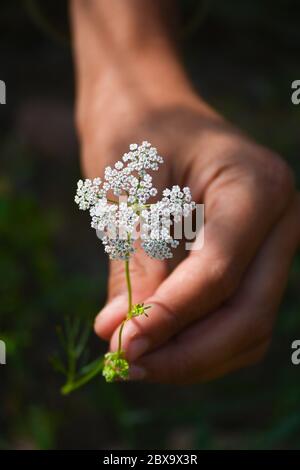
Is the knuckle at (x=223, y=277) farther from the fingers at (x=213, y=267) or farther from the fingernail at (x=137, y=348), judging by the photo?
the fingernail at (x=137, y=348)

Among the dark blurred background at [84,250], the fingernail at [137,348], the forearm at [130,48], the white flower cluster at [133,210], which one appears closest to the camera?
the white flower cluster at [133,210]

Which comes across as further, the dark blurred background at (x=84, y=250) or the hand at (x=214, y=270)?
the dark blurred background at (x=84, y=250)

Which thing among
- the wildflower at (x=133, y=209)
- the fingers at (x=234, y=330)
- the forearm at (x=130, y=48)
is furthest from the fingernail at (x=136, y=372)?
the forearm at (x=130, y=48)

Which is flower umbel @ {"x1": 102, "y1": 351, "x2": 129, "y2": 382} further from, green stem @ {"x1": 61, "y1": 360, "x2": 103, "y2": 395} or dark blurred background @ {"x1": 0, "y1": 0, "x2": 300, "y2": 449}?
dark blurred background @ {"x1": 0, "y1": 0, "x2": 300, "y2": 449}

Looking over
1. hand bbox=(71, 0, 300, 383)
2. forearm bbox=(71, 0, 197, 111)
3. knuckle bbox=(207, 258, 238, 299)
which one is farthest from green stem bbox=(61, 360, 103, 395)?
forearm bbox=(71, 0, 197, 111)

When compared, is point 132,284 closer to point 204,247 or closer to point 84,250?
point 204,247
